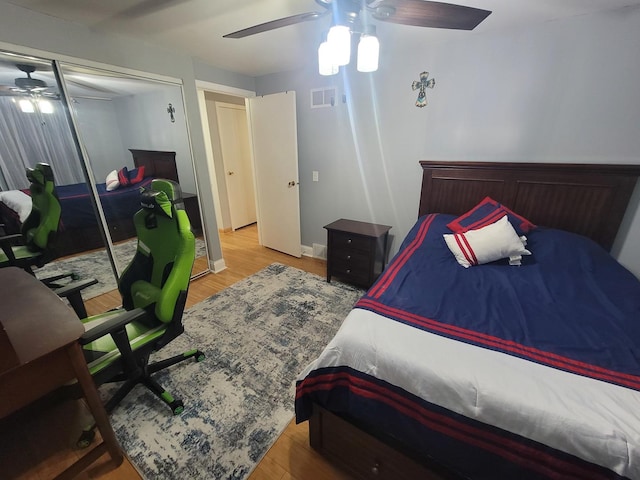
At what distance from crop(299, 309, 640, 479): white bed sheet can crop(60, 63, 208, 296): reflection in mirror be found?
186 cm

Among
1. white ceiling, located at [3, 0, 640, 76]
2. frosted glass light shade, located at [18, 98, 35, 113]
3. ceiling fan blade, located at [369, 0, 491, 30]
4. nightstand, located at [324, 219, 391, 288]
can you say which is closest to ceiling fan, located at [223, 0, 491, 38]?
ceiling fan blade, located at [369, 0, 491, 30]

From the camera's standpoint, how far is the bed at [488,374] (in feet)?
2.53

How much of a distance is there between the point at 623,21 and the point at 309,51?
86.5 inches

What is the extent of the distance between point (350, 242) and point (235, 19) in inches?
77.7

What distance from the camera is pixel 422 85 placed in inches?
92.6

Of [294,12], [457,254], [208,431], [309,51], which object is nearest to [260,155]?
[309,51]

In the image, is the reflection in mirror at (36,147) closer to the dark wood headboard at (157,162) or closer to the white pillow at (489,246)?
the dark wood headboard at (157,162)

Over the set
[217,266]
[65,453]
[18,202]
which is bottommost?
[65,453]

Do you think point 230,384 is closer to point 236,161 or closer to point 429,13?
point 429,13

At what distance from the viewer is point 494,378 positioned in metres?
0.88

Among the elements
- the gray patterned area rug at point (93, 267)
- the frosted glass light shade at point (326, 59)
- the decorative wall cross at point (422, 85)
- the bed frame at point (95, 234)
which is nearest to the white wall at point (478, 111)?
the decorative wall cross at point (422, 85)

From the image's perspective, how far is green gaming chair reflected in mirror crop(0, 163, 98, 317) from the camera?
1.95m

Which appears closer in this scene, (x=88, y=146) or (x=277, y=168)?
(x=88, y=146)

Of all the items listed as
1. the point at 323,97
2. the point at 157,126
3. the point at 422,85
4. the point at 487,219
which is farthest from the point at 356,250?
the point at 157,126
